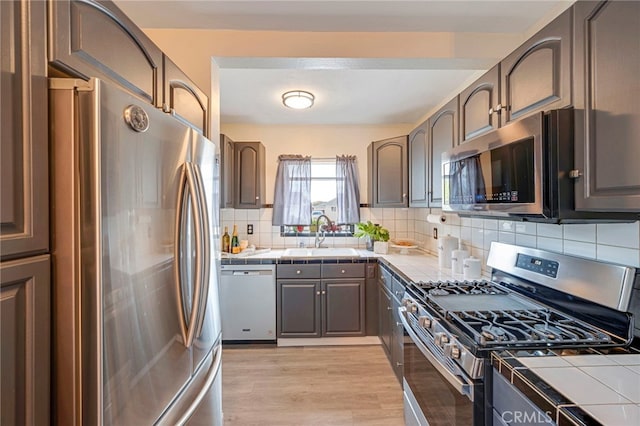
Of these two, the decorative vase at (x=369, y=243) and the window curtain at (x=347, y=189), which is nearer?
the decorative vase at (x=369, y=243)

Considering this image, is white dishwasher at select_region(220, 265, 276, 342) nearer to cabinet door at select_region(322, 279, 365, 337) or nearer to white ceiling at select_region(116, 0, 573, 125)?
cabinet door at select_region(322, 279, 365, 337)

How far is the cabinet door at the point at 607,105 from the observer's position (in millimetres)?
855

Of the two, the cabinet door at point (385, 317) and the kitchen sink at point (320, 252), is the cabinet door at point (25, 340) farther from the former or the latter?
the kitchen sink at point (320, 252)

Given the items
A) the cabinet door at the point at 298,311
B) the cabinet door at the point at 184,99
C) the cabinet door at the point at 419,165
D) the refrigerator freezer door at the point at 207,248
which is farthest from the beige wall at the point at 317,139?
the refrigerator freezer door at the point at 207,248

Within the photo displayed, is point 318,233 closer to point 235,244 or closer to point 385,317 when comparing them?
point 235,244

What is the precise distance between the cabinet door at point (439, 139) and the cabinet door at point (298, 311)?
4.66 feet

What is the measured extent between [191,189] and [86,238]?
434 millimetres

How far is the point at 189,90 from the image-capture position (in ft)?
5.02

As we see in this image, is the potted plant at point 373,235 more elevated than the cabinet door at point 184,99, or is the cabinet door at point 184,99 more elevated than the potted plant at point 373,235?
the cabinet door at point 184,99

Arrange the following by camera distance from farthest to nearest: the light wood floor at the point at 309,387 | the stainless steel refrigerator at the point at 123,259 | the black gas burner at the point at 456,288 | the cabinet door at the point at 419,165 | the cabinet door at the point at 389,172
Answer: the cabinet door at the point at 389,172, the cabinet door at the point at 419,165, the light wood floor at the point at 309,387, the black gas burner at the point at 456,288, the stainless steel refrigerator at the point at 123,259

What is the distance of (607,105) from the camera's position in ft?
3.05

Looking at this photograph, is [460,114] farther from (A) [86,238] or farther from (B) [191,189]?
(A) [86,238]

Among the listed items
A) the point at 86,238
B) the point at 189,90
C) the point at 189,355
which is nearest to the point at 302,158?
the point at 189,90

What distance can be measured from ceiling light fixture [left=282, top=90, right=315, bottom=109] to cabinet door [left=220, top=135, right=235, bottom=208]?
2.43ft
